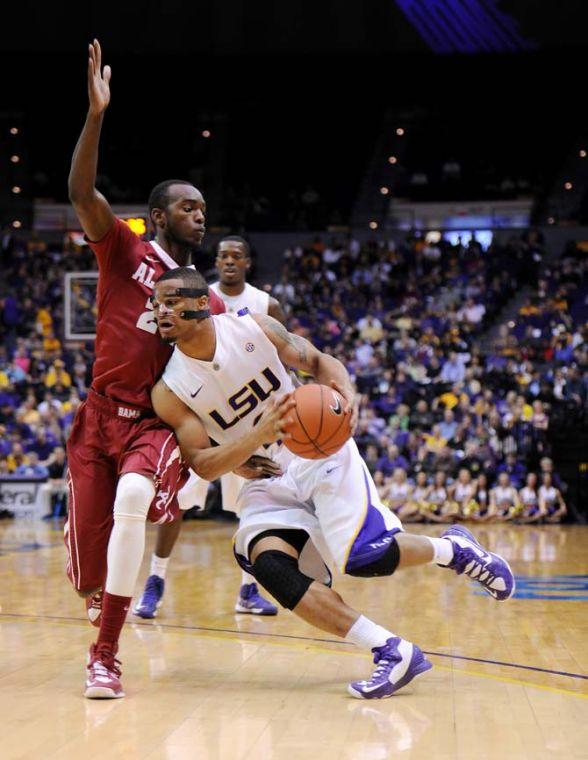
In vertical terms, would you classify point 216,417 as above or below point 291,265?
below

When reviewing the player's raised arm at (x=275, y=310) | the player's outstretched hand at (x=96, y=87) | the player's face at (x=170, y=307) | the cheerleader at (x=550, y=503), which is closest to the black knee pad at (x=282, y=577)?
the player's face at (x=170, y=307)

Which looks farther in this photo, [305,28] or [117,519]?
[305,28]

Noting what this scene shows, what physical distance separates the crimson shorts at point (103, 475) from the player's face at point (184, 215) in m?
0.82

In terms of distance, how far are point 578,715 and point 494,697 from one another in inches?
15.7

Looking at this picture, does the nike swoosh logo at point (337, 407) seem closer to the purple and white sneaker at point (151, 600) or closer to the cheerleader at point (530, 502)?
the purple and white sneaker at point (151, 600)

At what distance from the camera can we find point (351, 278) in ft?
70.6

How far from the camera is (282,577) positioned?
430cm

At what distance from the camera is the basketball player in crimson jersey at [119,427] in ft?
14.1

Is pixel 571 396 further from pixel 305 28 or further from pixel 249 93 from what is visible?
pixel 249 93

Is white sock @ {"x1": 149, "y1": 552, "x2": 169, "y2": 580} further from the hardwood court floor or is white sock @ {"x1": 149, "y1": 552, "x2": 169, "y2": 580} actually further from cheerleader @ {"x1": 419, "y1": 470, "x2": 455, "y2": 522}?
cheerleader @ {"x1": 419, "y1": 470, "x2": 455, "y2": 522}

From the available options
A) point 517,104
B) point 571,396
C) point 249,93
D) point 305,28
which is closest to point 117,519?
point 571,396

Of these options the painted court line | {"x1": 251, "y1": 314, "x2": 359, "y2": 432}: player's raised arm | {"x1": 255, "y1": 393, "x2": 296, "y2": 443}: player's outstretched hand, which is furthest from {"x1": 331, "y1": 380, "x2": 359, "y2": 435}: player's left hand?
the painted court line

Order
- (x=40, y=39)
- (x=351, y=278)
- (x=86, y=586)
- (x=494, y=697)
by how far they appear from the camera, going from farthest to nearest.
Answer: (x=351, y=278) < (x=40, y=39) < (x=86, y=586) < (x=494, y=697)

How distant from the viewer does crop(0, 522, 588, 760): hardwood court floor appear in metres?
3.47
